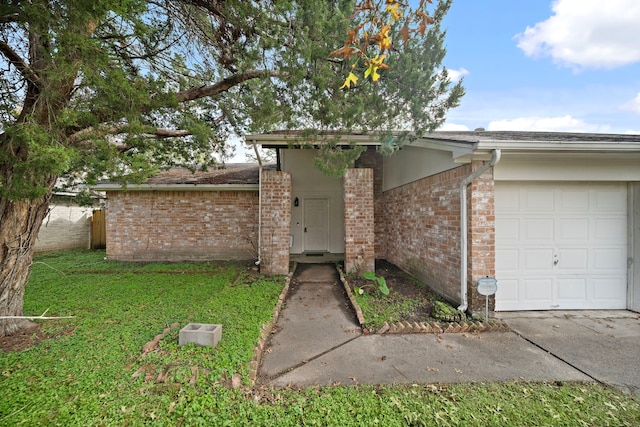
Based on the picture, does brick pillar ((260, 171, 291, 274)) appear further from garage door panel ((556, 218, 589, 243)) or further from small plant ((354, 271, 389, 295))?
garage door panel ((556, 218, 589, 243))

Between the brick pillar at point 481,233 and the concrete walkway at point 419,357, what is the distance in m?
0.63

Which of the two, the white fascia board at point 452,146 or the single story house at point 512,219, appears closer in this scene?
the white fascia board at point 452,146

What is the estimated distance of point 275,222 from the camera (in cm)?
691

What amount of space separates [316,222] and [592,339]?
724 cm

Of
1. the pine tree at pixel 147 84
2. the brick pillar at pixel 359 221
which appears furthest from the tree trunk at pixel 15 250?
the brick pillar at pixel 359 221

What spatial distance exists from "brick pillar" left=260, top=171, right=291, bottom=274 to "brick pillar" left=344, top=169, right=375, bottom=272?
1551 millimetres

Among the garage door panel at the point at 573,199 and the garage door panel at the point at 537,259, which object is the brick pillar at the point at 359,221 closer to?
the garage door panel at the point at 537,259

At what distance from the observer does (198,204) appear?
907 centimetres

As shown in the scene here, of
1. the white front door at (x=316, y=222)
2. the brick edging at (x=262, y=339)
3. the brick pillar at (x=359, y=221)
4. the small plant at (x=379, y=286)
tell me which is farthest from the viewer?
the white front door at (x=316, y=222)

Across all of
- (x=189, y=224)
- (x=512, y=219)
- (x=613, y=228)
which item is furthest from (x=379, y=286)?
(x=189, y=224)

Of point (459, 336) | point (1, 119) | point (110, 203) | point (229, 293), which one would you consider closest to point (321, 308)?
point (229, 293)

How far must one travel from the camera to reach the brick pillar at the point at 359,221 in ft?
22.2

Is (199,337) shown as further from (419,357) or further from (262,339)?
(419,357)

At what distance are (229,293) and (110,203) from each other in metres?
6.73
